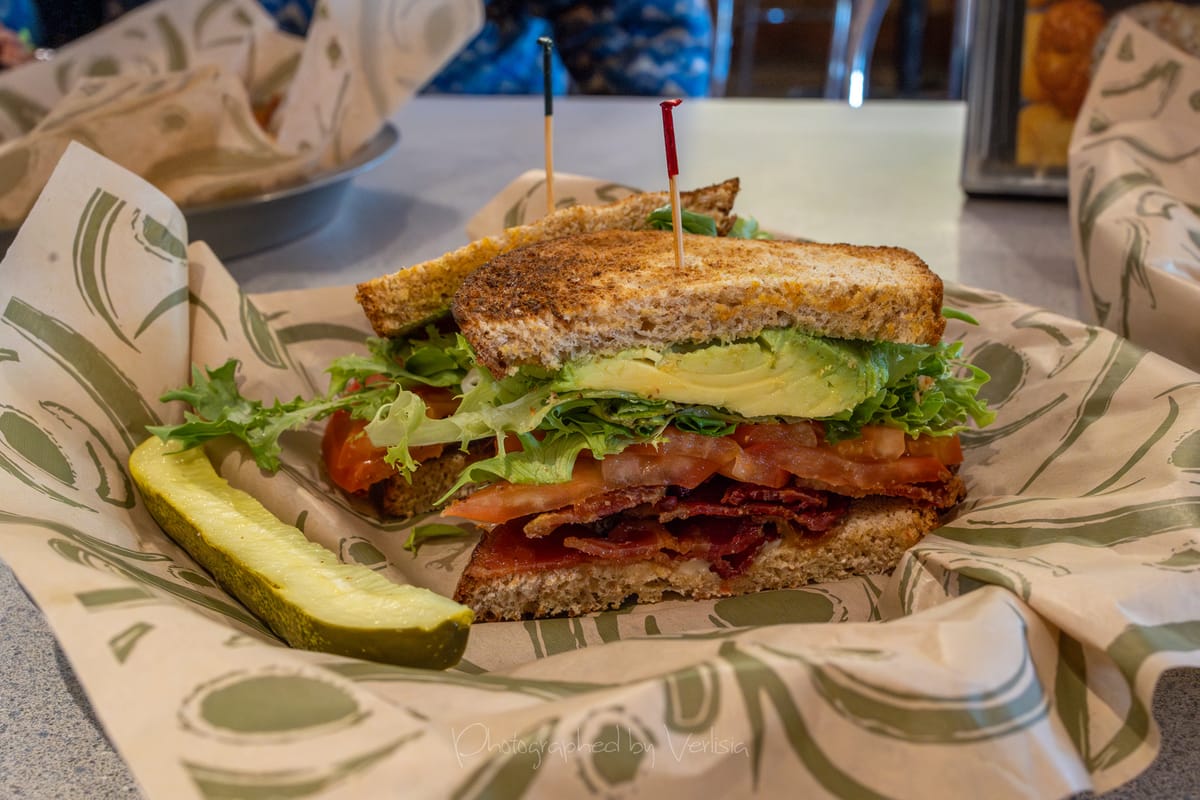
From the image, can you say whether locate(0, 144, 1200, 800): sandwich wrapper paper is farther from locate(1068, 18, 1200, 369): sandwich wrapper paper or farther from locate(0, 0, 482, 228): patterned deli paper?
locate(0, 0, 482, 228): patterned deli paper

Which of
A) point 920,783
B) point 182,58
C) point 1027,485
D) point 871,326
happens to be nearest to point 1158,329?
point 1027,485

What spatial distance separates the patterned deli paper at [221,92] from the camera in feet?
7.83

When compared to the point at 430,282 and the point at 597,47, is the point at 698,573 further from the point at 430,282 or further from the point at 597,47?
the point at 597,47

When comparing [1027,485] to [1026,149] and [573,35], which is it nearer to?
[1026,149]

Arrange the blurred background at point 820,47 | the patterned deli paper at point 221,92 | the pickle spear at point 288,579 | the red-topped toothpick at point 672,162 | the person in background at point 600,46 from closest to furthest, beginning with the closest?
the pickle spear at point 288,579 < the red-topped toothpick at point 672,162 < the patterned deli paper at point 221,92 < the person in background at point 600,46 < the blurred background at point 820,47

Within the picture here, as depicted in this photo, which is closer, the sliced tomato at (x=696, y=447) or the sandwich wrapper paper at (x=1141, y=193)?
the sliced tomato at (x=696, y=447)

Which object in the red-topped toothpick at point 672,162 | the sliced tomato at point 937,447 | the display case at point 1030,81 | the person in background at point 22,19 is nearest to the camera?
the red-topped toothpick at point 672,162

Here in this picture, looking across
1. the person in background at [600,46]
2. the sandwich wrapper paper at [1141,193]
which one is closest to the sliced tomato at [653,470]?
the sandwich wrapper paper at [1141,193]

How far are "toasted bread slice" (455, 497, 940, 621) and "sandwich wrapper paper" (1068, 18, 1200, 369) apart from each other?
632 mm

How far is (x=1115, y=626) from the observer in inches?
40.8

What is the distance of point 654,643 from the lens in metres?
1.10

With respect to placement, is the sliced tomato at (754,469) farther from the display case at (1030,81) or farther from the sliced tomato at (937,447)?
the display case at (1030,81)

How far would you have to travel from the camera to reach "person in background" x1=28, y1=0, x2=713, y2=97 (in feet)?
17.2

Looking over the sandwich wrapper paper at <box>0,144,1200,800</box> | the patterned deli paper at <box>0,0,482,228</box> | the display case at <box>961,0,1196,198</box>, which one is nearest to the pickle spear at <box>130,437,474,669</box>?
the sandwich wrapper paper at <box>0,144,1200,800</box>
